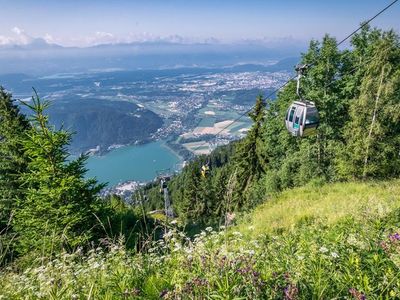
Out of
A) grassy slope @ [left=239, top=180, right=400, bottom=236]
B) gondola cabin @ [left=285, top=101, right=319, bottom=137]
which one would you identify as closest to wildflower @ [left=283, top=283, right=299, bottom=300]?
grassy slope @ [left=239, top=180, right=400, bottom=236]

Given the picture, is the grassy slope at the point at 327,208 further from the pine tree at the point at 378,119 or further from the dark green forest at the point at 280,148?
the pine tree at the point at 378,119

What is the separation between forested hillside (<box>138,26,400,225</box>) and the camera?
24.7 m

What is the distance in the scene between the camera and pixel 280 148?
3419 centimetres

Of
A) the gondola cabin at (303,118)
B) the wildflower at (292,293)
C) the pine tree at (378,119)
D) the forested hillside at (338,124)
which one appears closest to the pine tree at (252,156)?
the forested hillside at (338,124)

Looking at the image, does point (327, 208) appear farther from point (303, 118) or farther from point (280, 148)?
point (280, 148)

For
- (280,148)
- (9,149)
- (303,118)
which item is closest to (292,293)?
(303,118)

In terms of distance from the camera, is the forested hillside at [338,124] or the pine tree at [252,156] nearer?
the forested hillside at [338,124]

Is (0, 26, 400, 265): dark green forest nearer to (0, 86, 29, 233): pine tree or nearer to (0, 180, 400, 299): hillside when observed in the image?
(0, 86, 29, 233): pine tree

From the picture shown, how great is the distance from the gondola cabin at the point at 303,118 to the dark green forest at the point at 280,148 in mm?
3811

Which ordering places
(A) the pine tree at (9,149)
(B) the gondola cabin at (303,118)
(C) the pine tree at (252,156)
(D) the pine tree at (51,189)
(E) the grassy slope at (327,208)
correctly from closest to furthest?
(E) the grassy slope at (327,208) → (D) the pine tree at (51,189) → (B) the gondola cabin at (303,118) → (A) the pine tree at (9,149) → (C) the pine tree at (252,156)

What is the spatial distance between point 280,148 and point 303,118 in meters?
18.4

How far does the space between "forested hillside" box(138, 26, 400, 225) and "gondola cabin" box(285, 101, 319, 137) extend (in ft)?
17.7

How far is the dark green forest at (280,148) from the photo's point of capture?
13.8m

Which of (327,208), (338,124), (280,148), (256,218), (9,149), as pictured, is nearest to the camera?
(327,208)
